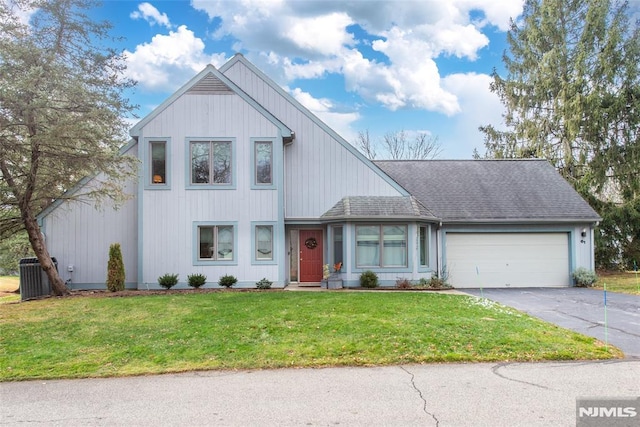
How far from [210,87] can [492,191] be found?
11100 mm

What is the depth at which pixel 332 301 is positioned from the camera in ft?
35.0

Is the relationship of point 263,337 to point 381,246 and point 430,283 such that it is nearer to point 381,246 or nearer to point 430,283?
point 381,246

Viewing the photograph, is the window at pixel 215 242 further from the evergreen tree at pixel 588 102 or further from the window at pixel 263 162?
the evergreen tree at pixel 588 102

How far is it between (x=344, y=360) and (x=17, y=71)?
414 inches

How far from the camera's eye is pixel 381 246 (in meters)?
14.7

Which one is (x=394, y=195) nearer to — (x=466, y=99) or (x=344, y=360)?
(x=344, y=360)

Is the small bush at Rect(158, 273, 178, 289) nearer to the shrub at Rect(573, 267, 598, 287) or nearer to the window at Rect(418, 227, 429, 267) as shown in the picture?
the window at Rect(418, 227, 429, 267)

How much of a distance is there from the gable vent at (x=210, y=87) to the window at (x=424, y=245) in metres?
7.91

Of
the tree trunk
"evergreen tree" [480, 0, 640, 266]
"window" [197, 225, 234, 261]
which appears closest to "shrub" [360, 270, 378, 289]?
"window" [197, 225, 234, 261]

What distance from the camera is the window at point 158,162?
14328 mm

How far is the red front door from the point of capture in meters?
15.6

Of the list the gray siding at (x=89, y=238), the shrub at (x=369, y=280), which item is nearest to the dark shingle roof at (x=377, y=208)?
the shrub at (x=369, y=280)

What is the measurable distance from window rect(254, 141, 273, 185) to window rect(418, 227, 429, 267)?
5436 mm

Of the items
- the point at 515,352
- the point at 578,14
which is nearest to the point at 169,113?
the point at 515,352
